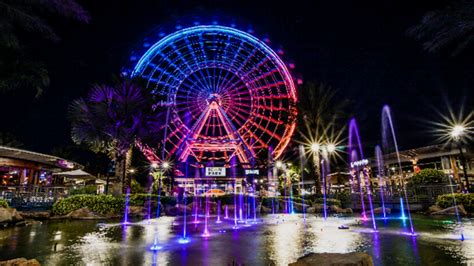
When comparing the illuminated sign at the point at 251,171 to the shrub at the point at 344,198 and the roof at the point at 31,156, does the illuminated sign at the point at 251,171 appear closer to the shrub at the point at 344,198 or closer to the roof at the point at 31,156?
the shrub at the point at 344,198

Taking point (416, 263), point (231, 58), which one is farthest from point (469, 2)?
point (231, 58)

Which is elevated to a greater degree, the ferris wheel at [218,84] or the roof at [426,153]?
the ferris wheel at [218,84]

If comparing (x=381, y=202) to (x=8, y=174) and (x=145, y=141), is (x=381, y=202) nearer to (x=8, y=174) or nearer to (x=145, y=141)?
(x=145, y=141)

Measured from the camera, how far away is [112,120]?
19547mm

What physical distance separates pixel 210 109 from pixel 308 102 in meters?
12.0

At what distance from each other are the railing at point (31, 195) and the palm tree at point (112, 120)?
346cm

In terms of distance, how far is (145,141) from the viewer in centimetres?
2134

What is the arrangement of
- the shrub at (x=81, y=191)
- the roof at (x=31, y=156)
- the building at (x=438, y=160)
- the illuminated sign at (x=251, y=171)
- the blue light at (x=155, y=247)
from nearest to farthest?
the blue light at (x=155, y=247), the shrub at (x=81, y=191), the roof at (x=31, y=156), the building at (x=438, y=160), the illuminated sign at (x=251, y=171)

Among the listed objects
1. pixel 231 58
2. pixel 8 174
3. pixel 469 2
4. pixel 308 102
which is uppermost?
pixel 231 58

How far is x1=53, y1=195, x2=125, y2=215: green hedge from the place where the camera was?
16219 mm

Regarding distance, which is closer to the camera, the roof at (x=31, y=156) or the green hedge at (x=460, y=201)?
the green hedge at (x=460, y=201)

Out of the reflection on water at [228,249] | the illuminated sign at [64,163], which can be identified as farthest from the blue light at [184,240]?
the illuminated sign at [64,163]

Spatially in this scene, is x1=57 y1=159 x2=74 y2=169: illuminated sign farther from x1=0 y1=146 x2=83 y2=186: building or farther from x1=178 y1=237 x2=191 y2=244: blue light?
x1=178 y1=237 x2=191 y2=244: blue light

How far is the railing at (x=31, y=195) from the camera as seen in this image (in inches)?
667
